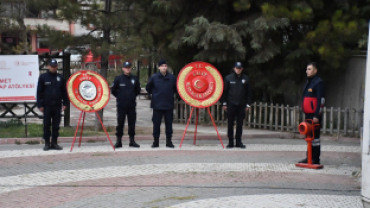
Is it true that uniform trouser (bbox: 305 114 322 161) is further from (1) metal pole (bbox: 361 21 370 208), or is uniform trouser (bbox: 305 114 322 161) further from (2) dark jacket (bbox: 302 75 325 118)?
(1) metal pole (bbox: 361 21 370 208)

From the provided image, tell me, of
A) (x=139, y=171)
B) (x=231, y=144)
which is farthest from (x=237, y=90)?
(x=139, y=171)

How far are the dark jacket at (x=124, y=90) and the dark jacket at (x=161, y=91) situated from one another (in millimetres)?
358

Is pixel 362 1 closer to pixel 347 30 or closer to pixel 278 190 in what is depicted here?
pixel 347 30

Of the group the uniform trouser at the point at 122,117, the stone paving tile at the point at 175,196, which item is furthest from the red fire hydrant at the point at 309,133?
the uniform trouser at the point at 122,117

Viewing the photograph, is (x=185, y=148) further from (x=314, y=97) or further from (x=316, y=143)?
(x=314, y=97)

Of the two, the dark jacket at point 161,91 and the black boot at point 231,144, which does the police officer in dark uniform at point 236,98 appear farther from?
the dark jacket at point 161,91

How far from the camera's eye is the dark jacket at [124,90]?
1147 cm

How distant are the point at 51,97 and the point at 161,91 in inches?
91.2

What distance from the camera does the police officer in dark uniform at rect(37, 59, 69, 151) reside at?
11.1 m

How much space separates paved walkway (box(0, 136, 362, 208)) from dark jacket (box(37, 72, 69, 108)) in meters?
1.04

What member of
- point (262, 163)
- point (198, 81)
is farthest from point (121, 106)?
point (262, 163)

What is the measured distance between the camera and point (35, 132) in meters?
13.8

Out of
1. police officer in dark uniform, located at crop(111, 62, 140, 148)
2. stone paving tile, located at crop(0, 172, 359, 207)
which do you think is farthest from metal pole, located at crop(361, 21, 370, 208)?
A: police officer in dark uniform, located at crop(111, 62, 140, 148)

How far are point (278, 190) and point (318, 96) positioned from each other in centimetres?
244
